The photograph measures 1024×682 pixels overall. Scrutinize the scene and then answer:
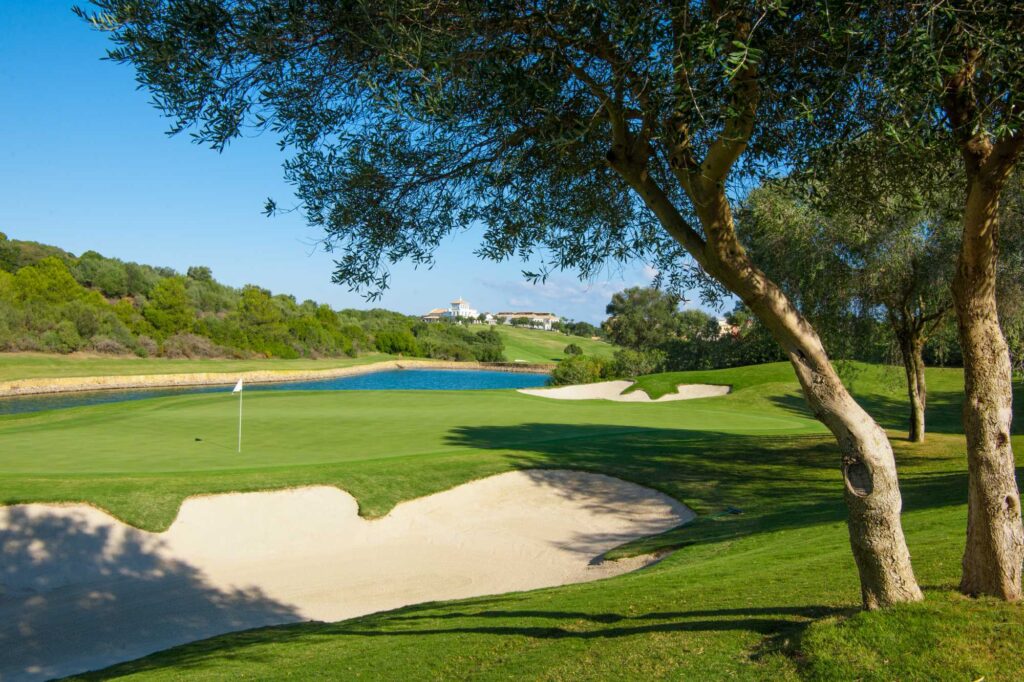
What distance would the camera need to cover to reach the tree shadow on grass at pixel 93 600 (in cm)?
877

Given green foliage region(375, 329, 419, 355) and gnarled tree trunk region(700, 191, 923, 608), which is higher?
green foliage region(375, 329, 419, 355)

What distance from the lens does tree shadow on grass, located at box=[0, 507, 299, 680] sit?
877 cm

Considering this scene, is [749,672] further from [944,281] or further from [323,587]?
[944,281]

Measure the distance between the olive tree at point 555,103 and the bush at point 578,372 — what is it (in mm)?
43129

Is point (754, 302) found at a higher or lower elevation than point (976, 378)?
higher

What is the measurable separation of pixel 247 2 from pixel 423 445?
45.8 ft

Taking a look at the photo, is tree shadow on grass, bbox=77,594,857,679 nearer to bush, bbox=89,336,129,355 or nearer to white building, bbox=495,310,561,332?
bush, bbox=89,336,129,355

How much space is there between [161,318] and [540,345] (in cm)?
5973

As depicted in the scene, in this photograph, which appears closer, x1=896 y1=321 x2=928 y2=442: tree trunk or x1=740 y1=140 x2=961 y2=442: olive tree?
x1=740 y1=140 x2=961 y2=442: olive tree

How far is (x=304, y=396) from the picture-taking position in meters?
28.9

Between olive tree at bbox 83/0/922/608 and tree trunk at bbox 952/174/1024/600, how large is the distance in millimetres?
682

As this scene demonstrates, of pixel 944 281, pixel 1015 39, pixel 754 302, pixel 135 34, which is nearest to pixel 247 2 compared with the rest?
pixel 135 34

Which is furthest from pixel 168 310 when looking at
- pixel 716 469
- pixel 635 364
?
pixel 716 469

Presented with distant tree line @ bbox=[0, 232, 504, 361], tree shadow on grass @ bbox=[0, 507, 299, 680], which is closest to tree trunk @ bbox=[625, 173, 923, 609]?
tree shadow on grass @ bbox=[0, 507, 299, 680]
